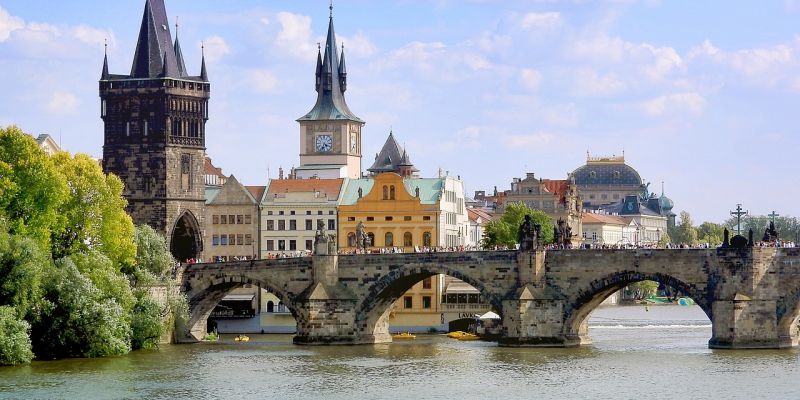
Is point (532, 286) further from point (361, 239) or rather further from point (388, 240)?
point (388, 240)

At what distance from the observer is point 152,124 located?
480 ft

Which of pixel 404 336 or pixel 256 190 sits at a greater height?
pixel 256 190

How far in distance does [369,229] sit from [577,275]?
35.6 metres

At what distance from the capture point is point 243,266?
129875 mm

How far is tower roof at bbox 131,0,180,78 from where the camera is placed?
477 feet

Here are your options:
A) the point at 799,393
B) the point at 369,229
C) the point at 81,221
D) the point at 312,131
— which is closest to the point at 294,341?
the point at 81,221

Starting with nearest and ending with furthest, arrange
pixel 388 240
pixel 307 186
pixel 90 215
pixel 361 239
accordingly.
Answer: pixel 90 215
pixel 361 239
pixel 388 240
pixel 307 186

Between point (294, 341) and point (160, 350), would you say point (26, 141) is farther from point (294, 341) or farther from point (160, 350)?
point (294, 341)

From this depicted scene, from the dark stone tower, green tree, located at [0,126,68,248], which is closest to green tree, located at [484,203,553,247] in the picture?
the dark stone tower

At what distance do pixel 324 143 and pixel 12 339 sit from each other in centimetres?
7684

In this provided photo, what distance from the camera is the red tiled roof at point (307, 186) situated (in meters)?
158

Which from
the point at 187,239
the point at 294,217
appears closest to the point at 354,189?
the point at 294,217

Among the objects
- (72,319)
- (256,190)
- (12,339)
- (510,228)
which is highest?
(256,190)

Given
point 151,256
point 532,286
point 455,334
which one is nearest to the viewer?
point 532,286
